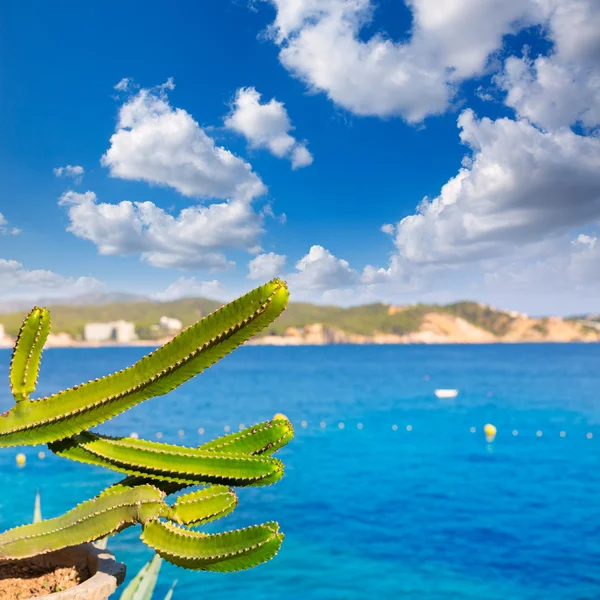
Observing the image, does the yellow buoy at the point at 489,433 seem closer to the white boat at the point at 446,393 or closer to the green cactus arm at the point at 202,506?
the white boat at the point at 446,393

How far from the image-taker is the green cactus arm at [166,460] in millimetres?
2518

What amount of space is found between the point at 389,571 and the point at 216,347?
11.3m

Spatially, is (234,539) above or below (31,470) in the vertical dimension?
above

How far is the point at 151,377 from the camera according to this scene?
2326 mm

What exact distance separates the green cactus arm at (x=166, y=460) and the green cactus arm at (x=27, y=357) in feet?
0.86

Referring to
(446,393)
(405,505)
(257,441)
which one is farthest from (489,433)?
(257,441)

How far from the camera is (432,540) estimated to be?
13.9 metres

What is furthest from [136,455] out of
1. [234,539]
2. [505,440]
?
[505,440]

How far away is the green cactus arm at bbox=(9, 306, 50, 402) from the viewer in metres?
2.44

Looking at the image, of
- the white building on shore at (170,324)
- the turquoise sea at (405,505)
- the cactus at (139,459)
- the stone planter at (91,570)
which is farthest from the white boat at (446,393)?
the white building on shore at (170,324)

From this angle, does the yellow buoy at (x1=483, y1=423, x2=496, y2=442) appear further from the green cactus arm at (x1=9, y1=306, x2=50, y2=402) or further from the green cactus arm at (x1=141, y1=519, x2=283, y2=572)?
the green cactus arm at (x1=9, y1=306, x2=50, y2=402)

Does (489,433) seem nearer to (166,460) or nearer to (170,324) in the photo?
(166,460)

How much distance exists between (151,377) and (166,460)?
404 mm

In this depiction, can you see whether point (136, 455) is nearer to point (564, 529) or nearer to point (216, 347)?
point (216, 347)
